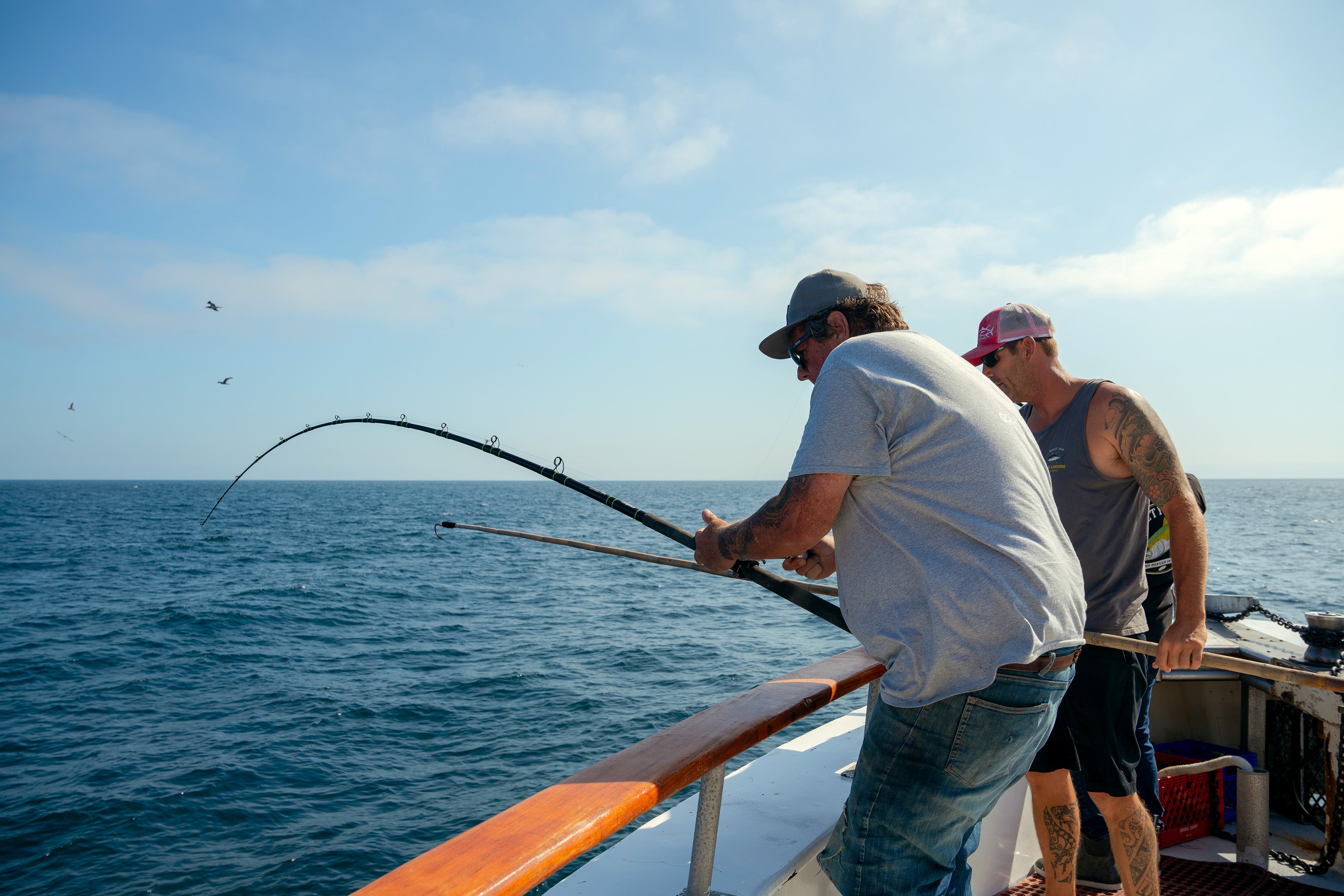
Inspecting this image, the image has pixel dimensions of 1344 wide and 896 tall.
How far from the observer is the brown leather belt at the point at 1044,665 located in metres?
1.31

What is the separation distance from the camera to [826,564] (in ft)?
6.50

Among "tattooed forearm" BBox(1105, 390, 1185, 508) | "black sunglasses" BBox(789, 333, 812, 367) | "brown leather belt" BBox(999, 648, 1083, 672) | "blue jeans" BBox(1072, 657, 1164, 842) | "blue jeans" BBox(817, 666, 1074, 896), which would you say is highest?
"black sunglasses" BBox(789, 333, 812, 367)

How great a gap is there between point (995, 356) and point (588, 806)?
1.86m

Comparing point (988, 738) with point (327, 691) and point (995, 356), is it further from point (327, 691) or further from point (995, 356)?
point (327, 691)

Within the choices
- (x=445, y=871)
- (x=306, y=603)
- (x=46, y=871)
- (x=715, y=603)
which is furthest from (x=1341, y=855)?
(x=306, y=603)

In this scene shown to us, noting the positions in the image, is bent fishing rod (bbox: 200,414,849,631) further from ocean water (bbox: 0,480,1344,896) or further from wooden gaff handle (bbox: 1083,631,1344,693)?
ocean water (bbox: 0,480,1344,896)

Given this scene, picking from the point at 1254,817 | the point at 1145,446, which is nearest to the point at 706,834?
the point at 1145,446

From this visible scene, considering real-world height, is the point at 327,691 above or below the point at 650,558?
below

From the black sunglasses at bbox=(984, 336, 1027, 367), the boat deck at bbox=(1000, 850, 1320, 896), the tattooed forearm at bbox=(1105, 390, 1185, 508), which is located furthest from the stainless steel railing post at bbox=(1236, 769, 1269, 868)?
the black sunglasses at bbox=(984, 336, 1027, 367)

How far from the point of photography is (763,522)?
57.7 inches

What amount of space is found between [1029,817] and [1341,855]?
110 cm

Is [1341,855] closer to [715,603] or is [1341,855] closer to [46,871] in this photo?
[46,871]

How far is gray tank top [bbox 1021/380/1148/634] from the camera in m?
2.11

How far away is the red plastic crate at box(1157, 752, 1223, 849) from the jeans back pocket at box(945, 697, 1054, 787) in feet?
6.85
